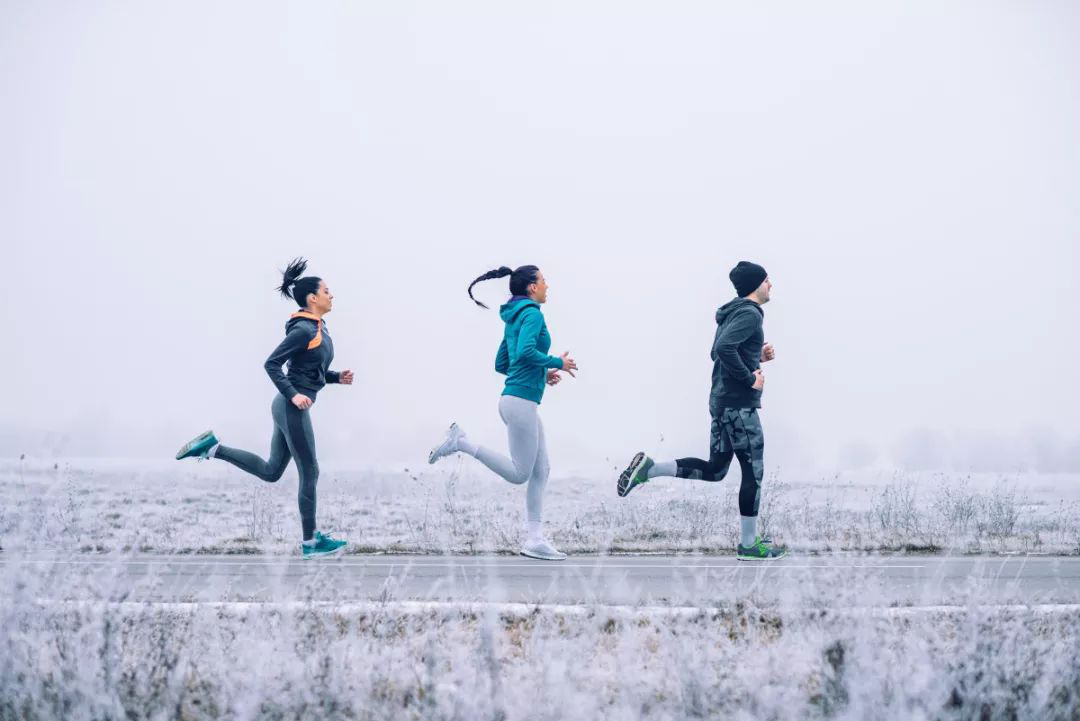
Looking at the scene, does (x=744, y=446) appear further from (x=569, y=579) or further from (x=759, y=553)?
(x=569, y=579)

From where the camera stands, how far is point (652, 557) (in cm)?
984

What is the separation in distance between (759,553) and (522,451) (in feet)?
7.35

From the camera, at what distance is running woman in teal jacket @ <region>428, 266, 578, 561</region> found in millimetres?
8891

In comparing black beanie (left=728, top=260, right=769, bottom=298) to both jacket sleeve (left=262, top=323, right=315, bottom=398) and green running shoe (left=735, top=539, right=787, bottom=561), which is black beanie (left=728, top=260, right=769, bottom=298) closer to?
green running shoe (left=735, top=539, right=787, bottom=561)

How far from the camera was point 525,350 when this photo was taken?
341 inches

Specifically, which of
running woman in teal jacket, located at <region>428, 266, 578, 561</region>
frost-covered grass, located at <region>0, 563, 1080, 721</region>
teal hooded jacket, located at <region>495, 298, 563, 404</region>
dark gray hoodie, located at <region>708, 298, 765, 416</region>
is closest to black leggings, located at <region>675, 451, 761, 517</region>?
dark gray hoodie, located at <region>708, 298, 765, 416</region>

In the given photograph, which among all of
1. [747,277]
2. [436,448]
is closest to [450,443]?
[436,448]

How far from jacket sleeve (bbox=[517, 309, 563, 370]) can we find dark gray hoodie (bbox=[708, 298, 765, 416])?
151cm

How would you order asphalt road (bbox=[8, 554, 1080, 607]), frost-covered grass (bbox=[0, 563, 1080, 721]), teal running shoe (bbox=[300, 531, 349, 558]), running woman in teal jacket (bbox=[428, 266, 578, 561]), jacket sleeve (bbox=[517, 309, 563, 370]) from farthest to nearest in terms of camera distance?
teal running shoe (bbox=[300, 531, 349, 558]), running woman in teal jacket (bbox=[428, 266, 578, 561]), jacket sleeve (bbox=[517, 309, 563, 370]), asphalt road (bbox=[8, 554, 1080, 607]), frost-covered grass (bbox=[0, 563, 1080, 721])

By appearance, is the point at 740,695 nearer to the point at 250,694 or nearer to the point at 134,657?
the point at 250,694

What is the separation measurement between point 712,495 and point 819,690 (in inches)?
422

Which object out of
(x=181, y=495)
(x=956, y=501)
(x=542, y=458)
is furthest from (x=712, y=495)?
(x=181, y=495)

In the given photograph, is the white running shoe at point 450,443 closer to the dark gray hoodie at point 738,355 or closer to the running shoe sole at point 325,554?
the running shoe sole at point 325,554

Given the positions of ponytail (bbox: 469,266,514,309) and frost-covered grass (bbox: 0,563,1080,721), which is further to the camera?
ponytail (bbox: 469,266,514,309)
